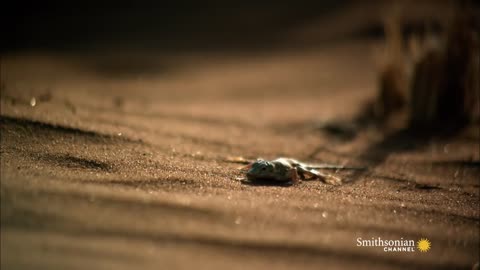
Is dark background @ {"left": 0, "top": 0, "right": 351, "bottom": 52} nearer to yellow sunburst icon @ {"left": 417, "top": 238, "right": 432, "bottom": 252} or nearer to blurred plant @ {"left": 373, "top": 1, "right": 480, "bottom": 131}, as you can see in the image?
blurred plant @ {"left": 373, "top": 1, "right": 480, "bottom": 131}

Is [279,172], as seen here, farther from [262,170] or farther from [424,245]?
[424,245]

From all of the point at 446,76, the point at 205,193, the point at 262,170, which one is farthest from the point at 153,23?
the point at 205,193

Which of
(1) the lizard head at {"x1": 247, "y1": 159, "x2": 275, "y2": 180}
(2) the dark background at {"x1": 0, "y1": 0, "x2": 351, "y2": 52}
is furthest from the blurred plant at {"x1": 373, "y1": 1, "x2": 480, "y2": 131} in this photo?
(2) the dark background at {"x1": 0, "y1": 0, "x2": 351, "y2": 52}

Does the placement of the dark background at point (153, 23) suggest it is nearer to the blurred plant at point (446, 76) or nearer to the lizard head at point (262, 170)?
the blurred plant at point (446, 76)

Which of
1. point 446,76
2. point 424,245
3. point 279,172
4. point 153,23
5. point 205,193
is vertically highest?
point 153,23

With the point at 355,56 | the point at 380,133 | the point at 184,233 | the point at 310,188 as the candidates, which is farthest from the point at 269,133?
the point at 355,56

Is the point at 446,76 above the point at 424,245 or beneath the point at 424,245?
above

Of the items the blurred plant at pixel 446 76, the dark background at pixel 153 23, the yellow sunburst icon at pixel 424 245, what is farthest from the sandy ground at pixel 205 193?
the dark background at pixel 153 23
